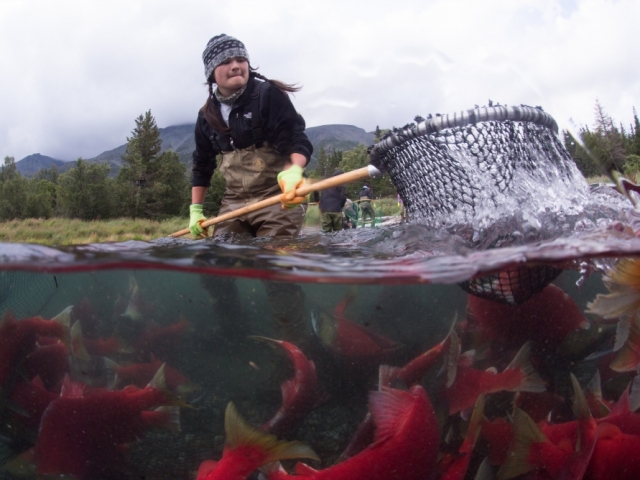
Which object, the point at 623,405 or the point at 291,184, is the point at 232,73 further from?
the point at 623,405

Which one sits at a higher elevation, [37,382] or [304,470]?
[37,382]

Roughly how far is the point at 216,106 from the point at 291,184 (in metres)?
0.89

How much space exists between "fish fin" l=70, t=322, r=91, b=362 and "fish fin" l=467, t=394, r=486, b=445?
1483mm

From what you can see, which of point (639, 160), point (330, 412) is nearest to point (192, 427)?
point (330, 412)

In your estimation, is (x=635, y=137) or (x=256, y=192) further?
(x=256, y=192)

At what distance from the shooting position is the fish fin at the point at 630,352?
5.86ft

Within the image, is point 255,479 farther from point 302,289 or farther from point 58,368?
point 58,368

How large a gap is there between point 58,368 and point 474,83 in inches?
86.8

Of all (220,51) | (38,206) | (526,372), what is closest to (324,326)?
(526,372)

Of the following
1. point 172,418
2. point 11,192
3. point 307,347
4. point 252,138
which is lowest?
point 172,418

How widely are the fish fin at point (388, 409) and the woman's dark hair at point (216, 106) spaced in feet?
7.02

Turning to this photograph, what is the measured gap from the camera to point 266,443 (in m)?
1.62

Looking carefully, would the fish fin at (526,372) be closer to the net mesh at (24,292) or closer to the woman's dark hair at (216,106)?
the net mesh at (24,292)

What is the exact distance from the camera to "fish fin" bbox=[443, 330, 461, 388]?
1701 mm
